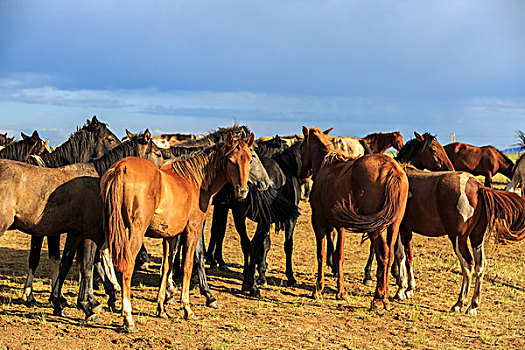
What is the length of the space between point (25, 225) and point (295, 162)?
171 inches

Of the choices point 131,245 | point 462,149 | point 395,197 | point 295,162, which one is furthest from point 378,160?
point 462,149

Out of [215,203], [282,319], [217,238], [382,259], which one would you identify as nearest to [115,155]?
[215,203]

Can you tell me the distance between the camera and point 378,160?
617 cm

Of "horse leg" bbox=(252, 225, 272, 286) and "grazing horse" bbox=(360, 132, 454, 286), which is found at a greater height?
"grazing horse" bbox=(360, 132, 454, 286)

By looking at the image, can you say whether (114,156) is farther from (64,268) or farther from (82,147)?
(64,268)


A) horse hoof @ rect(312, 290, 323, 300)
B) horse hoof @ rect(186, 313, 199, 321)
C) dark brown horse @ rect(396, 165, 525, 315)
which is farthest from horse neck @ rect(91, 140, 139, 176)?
dark brown horse @ rect(396, 165, 525, 315)

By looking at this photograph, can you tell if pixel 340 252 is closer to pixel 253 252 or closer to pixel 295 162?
pixel 253 252

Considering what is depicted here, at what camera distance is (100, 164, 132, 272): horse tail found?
470 centimetres

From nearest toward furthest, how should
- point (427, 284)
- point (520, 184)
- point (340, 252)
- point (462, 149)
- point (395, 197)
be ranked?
point (395, 197), point (340, 252), point (427, 284), point (520, 184), point (462, 149)

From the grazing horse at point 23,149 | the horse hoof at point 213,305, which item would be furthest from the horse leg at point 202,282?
the grazing horse at point 23,149

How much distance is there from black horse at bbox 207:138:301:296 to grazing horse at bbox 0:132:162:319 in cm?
230

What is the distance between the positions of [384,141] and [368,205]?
11.2 m

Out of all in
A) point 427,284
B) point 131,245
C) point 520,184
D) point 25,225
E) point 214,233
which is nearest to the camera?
point 131,245

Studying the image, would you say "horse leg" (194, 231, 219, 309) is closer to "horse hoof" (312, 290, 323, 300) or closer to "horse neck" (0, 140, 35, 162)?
"horse hoof" (312, 290, 323, 300)
